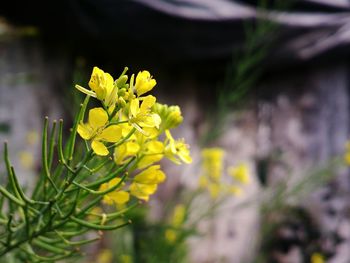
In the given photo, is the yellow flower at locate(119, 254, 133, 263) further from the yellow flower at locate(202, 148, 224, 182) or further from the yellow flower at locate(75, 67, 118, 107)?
the yellow flower at locate(75, 67, 118, 107)

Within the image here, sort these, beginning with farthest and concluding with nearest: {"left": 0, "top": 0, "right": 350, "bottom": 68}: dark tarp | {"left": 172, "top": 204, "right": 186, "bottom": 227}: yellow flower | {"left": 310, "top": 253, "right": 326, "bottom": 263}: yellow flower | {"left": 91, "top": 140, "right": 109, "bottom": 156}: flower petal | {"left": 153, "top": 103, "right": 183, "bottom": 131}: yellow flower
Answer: {"left": 310, "top": 253, "right": 326, "bottom": 263}: yellow flower → {"left": 0, "top": 0, "right": 350, "bottom": 68}: dark tarp → {"left": 172, "top": 204, "right": 186, "bottom": 227}: yellow flower → {"left": 153, "top": 103, "right": 183, "bottom": 131}: yellow flower → {"left": 91, "top": 140, "right": 109, "bottom": 156}: flower petal

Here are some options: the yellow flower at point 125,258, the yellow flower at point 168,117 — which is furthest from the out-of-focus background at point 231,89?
the yellow flower at point 168,117

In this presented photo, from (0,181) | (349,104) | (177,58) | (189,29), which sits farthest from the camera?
(349,104)

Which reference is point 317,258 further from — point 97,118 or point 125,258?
point 97,118

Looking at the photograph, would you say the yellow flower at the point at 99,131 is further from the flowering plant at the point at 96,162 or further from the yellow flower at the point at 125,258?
the yellow flower at the point at 125,258

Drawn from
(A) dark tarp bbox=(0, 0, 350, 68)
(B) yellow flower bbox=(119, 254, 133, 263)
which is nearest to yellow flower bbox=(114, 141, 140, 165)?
(B) yellow flower bbox=(119, 254, 133, 263)

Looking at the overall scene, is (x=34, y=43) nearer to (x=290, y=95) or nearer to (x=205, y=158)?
(x=205, y=158)

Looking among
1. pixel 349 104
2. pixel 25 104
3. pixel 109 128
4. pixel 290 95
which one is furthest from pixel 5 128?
pixel 349 104

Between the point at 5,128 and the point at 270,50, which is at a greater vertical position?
the point at 270,50
